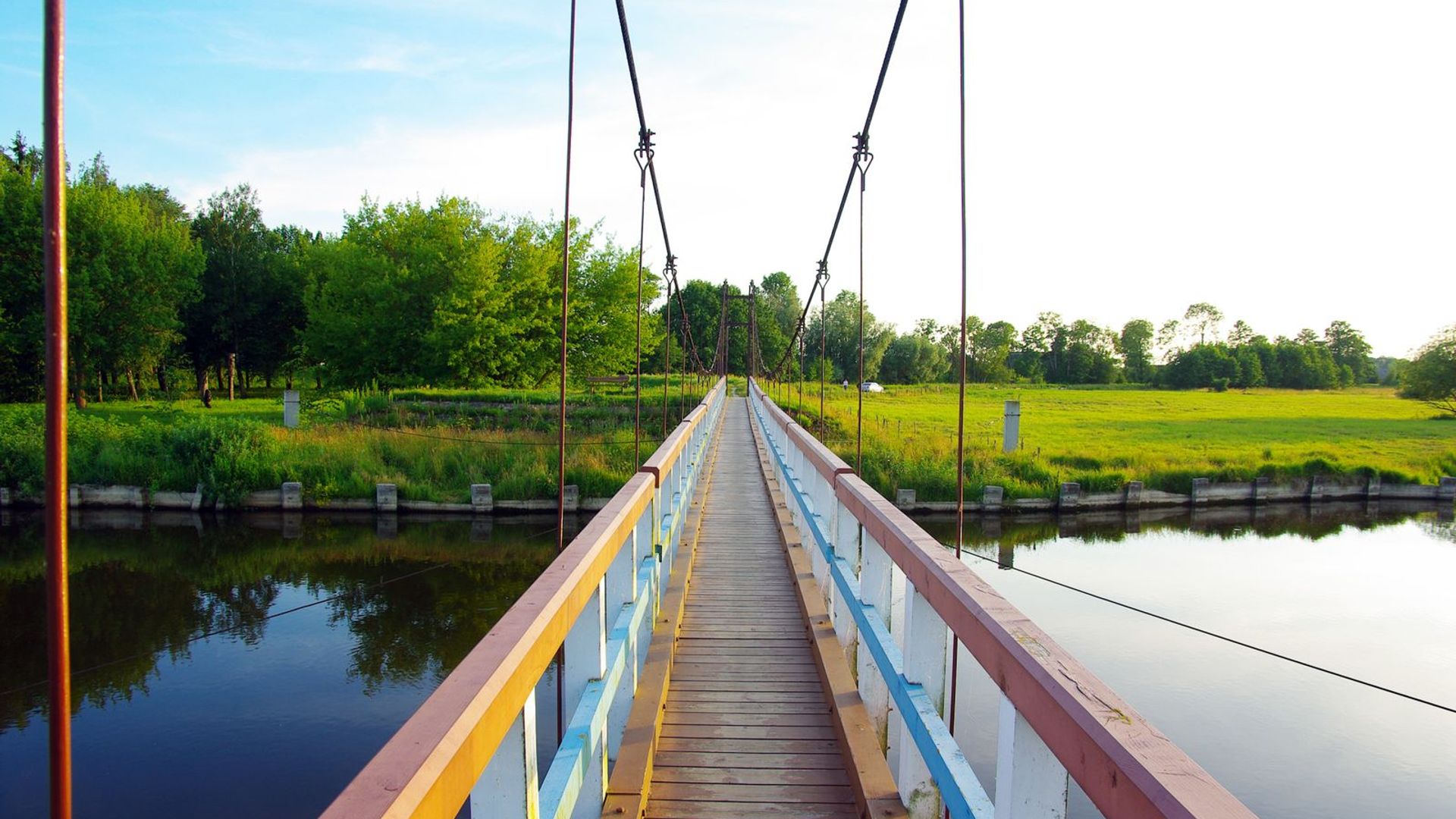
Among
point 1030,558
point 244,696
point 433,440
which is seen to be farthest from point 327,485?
point 1030,558

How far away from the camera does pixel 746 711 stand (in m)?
3.15

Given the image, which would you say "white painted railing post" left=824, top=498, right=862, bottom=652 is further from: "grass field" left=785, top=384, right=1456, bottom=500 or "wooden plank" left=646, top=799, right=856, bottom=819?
"grass field" left=785, top=384, right=1456, bottom=500

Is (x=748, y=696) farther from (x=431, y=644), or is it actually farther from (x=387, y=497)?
(x=387, y=497)

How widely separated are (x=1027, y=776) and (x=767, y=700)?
1937 mm

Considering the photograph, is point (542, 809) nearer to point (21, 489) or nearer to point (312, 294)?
point (21, 489)

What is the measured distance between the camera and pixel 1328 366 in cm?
6850

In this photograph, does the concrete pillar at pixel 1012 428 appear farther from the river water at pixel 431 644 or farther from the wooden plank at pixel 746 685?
the wooden plank at pixel 746 685

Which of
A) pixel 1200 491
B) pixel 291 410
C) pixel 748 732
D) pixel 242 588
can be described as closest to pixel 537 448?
pixel 291 410

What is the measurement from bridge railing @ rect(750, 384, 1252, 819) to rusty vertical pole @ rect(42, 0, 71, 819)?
4.22ft

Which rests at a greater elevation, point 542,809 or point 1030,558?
point 542,809

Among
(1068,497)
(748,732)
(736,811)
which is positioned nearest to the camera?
(736,811)

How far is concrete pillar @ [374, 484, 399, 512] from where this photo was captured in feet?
55.5

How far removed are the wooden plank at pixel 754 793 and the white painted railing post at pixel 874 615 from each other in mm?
289

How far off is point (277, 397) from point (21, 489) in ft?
68.2
